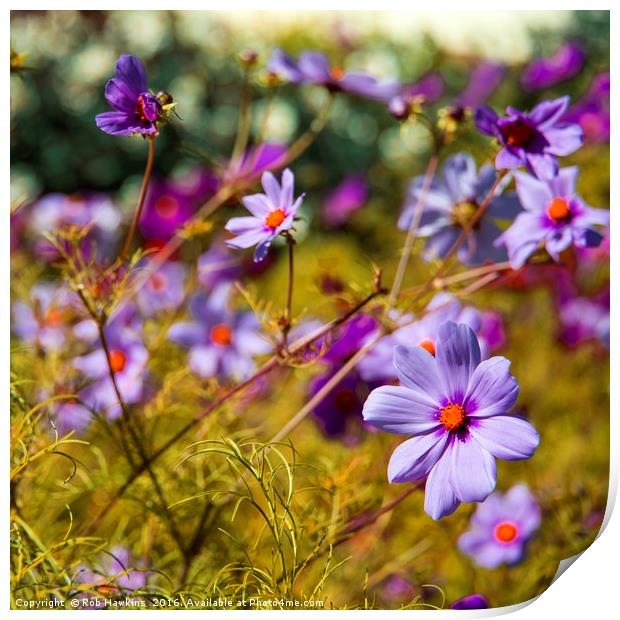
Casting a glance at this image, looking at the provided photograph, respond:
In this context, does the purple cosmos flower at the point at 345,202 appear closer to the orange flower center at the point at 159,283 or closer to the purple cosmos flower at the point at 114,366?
the orange flower center at the point at 159,283

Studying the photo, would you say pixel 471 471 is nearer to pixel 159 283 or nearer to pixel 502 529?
pixel 502 529

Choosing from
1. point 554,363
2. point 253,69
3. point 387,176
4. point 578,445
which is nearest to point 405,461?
point 253,69

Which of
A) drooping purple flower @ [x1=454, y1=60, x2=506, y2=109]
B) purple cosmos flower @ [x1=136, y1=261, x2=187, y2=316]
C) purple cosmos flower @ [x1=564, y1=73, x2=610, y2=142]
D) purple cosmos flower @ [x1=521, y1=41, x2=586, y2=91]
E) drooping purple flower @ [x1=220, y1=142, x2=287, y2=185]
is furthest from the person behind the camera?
drooping purple flower @ [x1=454, y1=60, x2=506, y2=109]

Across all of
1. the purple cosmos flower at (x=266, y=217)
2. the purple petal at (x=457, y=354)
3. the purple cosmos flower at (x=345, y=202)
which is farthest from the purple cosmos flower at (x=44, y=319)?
the purple cosmos flower at (x=345, y=202)

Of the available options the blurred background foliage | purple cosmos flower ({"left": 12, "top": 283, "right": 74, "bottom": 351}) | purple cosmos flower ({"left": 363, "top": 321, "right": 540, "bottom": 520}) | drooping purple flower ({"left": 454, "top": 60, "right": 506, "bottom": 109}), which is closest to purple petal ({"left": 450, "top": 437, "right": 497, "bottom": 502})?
purple cosmos flower ({"left": 363, "top": 321, "right": 540, "bottom": 520})

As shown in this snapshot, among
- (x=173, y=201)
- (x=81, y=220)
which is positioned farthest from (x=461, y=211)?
(x=173, y=201)

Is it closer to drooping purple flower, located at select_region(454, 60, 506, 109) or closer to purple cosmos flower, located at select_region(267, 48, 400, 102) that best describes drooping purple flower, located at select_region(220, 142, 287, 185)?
purple cosmos flower, located at select_region(267, 48, 400, 102)

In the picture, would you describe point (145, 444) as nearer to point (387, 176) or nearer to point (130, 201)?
point (130, 201)
